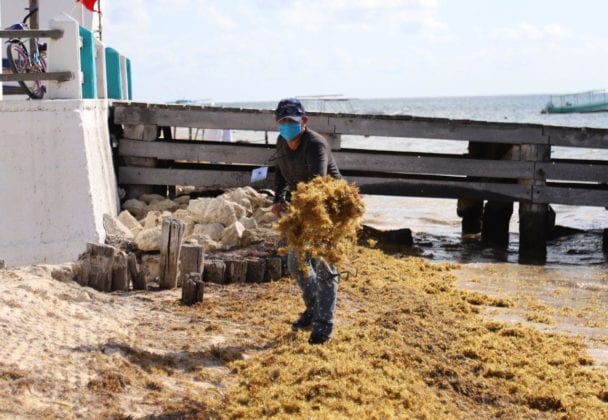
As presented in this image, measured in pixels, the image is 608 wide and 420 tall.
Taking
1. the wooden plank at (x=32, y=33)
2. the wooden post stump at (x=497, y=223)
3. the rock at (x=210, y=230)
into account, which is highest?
the wooden plank at (x=32, y=33)

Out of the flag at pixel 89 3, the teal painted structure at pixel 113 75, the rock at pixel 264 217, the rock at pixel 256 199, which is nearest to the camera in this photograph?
the rock at pixel 264 217

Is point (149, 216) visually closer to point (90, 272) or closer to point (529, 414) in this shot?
→ point (90, 272)

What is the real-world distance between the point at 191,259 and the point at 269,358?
268cm

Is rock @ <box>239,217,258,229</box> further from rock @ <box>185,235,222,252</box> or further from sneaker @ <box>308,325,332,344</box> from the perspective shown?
sneaker @ <box>308,325,332,344</box>

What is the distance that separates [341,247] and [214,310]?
81.8 inches

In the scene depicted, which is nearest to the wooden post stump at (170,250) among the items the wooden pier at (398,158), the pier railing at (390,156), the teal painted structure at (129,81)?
the pier railing at (390,156)

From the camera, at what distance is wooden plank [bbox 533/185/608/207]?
47.7 ft

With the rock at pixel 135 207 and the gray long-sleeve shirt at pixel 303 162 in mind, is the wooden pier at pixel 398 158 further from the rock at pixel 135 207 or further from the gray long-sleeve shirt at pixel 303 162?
the gray long-sleeve shirt at pixel 303 162

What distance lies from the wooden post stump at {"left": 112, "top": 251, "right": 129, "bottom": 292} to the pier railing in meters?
4.95

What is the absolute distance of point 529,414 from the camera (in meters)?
6.43

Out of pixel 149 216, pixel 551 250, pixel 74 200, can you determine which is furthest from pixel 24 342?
pixel 551 250

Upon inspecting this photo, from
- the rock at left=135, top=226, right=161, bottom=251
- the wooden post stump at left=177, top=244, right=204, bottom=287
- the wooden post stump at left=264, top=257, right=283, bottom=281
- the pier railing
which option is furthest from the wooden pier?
the wooden post stump at left=177, top=244, right=204, bottom=287

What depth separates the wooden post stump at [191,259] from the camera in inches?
374

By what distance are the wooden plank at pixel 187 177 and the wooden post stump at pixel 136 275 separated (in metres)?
4.79
